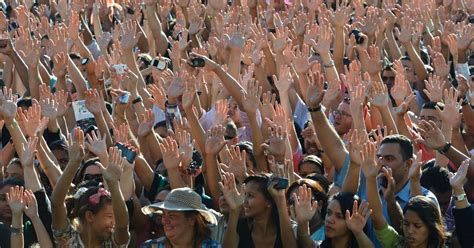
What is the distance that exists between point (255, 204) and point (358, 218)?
2.05ft

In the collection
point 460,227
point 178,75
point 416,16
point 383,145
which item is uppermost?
point 416,16

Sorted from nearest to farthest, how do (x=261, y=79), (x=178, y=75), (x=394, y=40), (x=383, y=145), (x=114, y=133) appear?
(x=383, y=145) < (x=114, y=133) < (x=178, y=75) < (x=261, y=79) < (x=394, y=40)

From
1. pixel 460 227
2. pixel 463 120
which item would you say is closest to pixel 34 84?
pixel 463 120

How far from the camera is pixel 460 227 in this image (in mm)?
5270

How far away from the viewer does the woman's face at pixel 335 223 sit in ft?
17.0

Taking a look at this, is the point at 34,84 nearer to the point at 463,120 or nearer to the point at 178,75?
the point at 178,75

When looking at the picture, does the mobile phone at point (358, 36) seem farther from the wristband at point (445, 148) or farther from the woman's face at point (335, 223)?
the woman's face at point (335, 223)

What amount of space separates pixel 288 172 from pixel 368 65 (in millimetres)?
2133

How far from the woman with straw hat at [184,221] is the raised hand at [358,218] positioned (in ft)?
2.16

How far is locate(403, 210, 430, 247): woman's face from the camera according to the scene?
5.11 metres

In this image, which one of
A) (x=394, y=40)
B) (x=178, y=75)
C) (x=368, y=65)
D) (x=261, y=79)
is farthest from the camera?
(x=394, y=40)

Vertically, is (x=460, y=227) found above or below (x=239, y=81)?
below

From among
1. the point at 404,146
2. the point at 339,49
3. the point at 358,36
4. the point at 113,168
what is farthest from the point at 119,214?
the point at 358,36

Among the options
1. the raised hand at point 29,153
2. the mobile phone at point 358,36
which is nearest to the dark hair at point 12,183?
the raised hand at point 29,153
